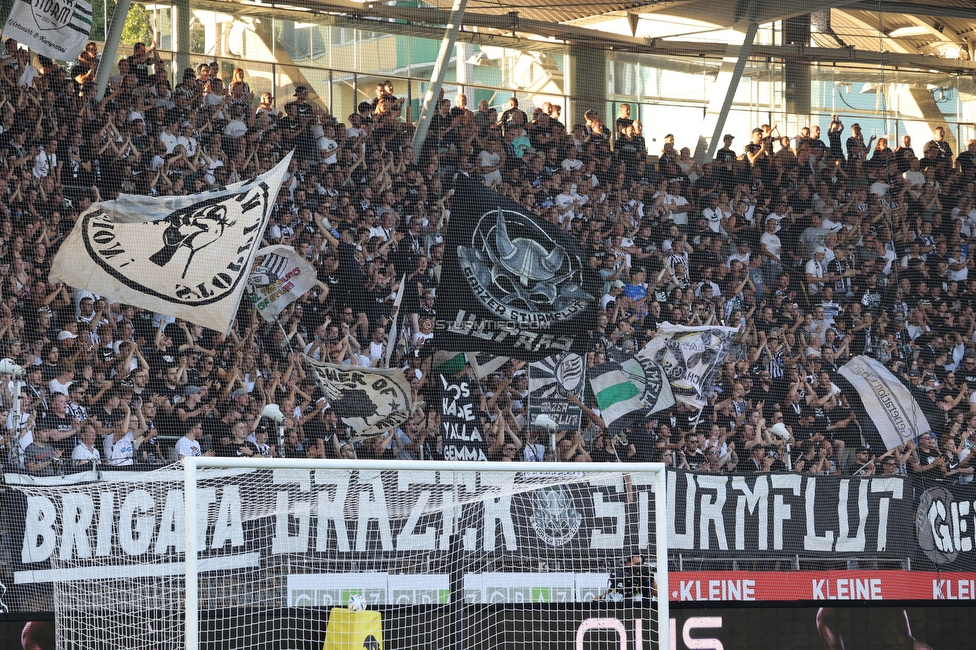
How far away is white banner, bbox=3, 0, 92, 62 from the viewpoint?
1107cm

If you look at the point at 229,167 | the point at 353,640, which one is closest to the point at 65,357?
the point at 229,167

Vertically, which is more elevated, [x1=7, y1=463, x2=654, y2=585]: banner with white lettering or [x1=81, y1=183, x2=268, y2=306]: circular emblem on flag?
[x1=81, y1=183, x2=268, y2=306]: circular emblem on flag

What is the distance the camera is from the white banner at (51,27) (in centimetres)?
1107

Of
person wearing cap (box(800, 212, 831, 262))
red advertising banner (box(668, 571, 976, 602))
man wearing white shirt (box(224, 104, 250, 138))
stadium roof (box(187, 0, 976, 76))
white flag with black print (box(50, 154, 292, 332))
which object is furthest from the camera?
person wearing cap (box(800, 212, 831, 262))

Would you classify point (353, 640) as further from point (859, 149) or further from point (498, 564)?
point (859, 149)

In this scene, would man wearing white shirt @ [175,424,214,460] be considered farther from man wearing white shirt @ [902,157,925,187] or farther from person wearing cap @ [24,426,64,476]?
man wearing white shirt @ [902,157,925,187]

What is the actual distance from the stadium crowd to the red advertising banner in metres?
0.95

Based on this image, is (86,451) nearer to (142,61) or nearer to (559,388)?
(142,61)

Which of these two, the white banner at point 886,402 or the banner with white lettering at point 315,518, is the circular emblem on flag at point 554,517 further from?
the white banner at point 886,402

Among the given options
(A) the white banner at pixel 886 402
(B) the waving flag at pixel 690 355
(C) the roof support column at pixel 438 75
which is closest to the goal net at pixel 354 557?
(B) the waving flag at pixel 690 355

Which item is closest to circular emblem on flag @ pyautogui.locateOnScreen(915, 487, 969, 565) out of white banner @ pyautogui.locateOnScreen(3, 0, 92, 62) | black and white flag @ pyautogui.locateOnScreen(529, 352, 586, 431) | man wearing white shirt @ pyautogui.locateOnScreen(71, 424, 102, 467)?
black and white flag @ pyautogui.locateOnScreen(529, 352, 586, 431)

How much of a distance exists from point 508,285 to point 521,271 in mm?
169

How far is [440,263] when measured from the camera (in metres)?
11.8

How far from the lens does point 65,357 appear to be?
1021 cm
